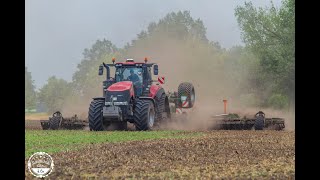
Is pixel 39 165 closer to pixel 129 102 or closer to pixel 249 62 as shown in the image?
pixel 129 102

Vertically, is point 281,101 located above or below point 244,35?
below

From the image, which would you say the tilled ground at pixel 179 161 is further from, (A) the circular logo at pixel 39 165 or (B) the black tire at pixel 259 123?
(B) the black tire at pixel 259 123

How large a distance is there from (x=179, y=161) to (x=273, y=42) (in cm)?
3983

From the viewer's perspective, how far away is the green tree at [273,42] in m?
47.9

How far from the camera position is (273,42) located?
5266 centimetres

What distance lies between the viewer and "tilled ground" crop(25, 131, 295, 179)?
12.0m

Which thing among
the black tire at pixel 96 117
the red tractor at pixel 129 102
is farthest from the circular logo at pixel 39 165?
the black tire at pixel 96 117

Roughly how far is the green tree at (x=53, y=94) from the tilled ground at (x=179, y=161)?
74.1m

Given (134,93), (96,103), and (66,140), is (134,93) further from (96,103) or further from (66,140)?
(66,140)

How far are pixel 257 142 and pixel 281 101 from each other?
109 ft

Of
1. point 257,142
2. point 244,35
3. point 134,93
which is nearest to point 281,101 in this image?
point 244,35

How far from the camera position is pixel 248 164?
13766 mm

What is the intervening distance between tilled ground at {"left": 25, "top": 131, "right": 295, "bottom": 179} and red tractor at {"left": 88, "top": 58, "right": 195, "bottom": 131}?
24.7 ft
